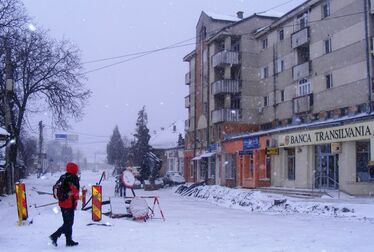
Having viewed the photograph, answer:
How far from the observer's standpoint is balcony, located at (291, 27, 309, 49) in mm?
36838

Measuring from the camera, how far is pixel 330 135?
2791cm

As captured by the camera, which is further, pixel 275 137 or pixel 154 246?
pixel 275 137

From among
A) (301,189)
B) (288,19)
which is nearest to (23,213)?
(301,189)

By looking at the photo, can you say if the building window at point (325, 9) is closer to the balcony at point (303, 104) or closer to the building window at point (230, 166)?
the balcony at point (303, 104)

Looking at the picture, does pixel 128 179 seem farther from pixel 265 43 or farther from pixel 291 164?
pixel 265 43

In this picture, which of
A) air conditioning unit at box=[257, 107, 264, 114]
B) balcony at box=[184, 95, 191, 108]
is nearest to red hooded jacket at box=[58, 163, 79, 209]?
air conditioning unit at box=[257, 107, 264, 114]

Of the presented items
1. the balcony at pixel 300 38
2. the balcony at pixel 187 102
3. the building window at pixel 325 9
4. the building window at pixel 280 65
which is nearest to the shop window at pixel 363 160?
the building window at pixel 325 9

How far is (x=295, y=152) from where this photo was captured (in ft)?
106

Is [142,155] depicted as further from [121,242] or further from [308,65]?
[121,242]

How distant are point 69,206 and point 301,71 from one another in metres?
29.7

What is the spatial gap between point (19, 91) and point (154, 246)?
2745 cm

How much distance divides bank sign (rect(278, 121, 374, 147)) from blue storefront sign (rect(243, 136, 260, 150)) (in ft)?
11.6

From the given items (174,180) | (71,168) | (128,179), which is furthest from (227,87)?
(71,168)

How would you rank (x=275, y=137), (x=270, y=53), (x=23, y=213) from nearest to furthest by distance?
1. (x=23, y=213)
2. (x=275, y=137)
3. (x=270, y=53)
